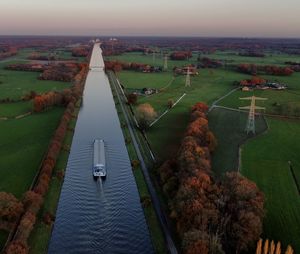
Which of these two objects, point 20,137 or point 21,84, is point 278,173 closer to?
point 20,137

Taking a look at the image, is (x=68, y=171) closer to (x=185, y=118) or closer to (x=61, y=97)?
(x=185, y=118)

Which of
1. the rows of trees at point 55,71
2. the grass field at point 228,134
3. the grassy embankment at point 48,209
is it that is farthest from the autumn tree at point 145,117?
the rows of trees at point 55,71

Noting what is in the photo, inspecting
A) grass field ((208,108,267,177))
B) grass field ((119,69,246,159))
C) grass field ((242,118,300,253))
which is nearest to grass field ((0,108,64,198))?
grass field ((119,69,246,159))

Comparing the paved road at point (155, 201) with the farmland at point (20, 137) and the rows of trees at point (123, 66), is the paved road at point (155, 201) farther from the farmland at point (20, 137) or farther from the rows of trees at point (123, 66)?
the rows of trees at point (123, 66)

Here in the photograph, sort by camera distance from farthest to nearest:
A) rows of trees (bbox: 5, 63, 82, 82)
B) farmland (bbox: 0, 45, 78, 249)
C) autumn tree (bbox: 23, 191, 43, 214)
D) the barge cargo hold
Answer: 1. rows of trees (bbox: 5, 63, 82, 82)
2. the barge cargo hold
3. farmland (bbox: 0, 45, 78, 249)
4. autumn tree (bbox: 23, 191, 43, 214)

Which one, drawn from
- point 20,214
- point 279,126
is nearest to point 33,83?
point 279,126

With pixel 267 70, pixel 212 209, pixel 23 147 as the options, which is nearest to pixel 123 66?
pixel 267 70

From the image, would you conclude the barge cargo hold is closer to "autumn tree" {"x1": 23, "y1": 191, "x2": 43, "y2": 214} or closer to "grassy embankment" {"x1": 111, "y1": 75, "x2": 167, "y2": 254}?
"grassy embankment" {"x1": 111, "y1": 75, "x2": 167, "y2": 254}
